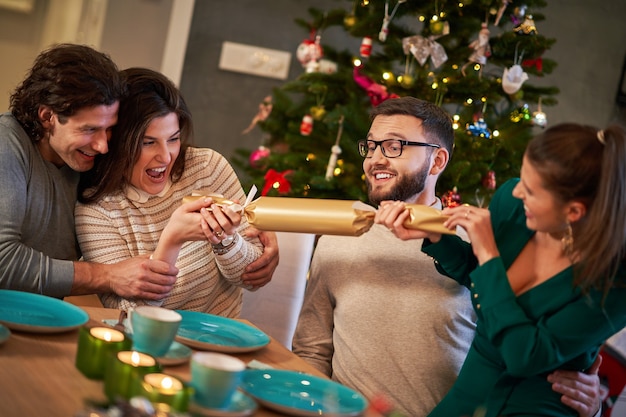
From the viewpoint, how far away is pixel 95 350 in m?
1.21

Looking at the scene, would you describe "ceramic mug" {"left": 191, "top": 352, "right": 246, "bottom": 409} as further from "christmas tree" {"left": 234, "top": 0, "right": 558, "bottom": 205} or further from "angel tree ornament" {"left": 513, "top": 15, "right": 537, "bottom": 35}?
"angel tree ornament" {"left": 513, "top": 15, "right": 537, "bottom": 35}

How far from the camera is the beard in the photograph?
2.10 meters

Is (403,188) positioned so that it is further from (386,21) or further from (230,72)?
(230,72)

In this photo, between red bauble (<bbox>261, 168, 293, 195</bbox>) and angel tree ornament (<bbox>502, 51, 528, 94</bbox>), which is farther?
red bauble (<bbox>261, 168, 293, 195</bbox>)

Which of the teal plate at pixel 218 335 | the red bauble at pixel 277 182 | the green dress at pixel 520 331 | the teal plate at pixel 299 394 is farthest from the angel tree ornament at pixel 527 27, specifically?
the teal plate at pixel 299 394

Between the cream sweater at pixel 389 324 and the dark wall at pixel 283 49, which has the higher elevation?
the dark wall at pixel 283 49

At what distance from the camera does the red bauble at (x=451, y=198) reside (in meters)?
3.04

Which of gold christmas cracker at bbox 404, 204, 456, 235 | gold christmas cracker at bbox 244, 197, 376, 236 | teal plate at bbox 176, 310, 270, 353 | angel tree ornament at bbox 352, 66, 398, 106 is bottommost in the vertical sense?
teal plate at bbox 176, 310, 270, 353

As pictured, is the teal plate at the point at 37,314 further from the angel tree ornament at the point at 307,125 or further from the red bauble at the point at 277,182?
the angel tree ornament at the point at 307,125

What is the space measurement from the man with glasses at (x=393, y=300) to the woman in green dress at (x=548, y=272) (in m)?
0.23

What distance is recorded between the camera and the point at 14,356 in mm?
1258

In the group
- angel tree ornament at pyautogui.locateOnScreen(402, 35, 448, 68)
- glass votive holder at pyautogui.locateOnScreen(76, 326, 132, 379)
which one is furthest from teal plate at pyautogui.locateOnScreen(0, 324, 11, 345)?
angel tree ornament at pyautogui.locateOnScreen(402, 35, 448, 68)

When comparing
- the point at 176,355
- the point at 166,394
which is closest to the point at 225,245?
the point at 176,355

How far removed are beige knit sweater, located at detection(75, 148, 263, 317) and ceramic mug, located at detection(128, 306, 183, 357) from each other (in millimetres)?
642
